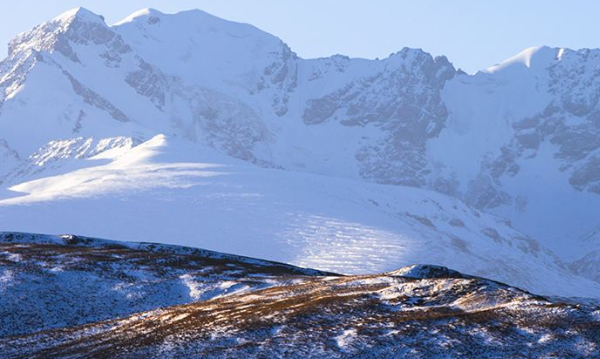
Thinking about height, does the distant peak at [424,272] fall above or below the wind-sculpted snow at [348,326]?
above

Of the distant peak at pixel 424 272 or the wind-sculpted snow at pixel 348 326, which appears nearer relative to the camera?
the wind-sculpted snow at pixel 348 326

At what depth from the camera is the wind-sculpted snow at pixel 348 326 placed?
142 ft

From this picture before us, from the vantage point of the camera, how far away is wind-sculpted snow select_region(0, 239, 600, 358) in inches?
1699

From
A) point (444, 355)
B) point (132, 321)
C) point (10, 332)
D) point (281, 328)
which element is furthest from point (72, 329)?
point (444, 355)

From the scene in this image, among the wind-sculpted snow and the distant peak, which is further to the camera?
the distant peak

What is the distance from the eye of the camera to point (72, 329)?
168 feet

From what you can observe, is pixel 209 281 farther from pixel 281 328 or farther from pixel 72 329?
pixel 281 328

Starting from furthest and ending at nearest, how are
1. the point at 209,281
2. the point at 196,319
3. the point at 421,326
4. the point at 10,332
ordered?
the point at 209,281 → the point at 10,332 → the point at 196,319 → the point at 421,326

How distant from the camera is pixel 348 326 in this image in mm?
46406

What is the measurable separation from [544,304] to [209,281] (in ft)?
76.0

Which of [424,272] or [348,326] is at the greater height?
[424,272]

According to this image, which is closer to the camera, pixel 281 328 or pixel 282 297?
pixel 281 328

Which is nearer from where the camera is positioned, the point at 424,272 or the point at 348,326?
the point at 348,326

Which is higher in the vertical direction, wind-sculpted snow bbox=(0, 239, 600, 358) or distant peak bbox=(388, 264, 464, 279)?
distant peak bbox=(388, 264, 464, 279)
